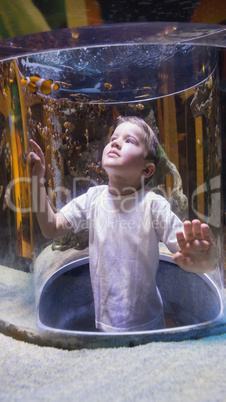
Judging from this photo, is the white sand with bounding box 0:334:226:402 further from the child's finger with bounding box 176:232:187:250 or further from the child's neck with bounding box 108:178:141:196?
the child's neck with bounding box 108:178:141:196

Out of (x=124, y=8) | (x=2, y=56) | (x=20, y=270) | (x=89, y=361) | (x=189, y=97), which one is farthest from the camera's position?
(x=20, y=270)

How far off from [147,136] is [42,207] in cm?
38

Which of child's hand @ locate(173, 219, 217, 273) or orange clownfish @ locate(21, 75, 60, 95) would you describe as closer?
child's hand @ locate(173, 219, 217, 273)

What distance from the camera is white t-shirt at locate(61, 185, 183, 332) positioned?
845 mm

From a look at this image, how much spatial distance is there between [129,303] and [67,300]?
19 cm

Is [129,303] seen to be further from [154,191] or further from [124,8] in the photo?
[124,8]

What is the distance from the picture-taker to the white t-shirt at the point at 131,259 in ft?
2.77

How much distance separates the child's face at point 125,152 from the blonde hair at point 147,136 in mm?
11

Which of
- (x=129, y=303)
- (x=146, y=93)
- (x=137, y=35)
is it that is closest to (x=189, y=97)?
(x=146, y=93)

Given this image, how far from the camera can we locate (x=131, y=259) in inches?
33.2

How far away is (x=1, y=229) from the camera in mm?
1138

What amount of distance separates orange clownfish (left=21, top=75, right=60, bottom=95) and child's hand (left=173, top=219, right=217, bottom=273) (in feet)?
1.87

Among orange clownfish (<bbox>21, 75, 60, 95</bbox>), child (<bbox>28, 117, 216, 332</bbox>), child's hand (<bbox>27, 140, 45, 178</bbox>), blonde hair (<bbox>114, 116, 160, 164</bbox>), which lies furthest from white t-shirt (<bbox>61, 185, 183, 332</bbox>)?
orange clownfish (<bbox>21, 75, 60, 95</bbox>)

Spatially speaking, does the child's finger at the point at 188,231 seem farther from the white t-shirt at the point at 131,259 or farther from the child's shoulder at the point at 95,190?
the child's shoulder at the point at 95,190
